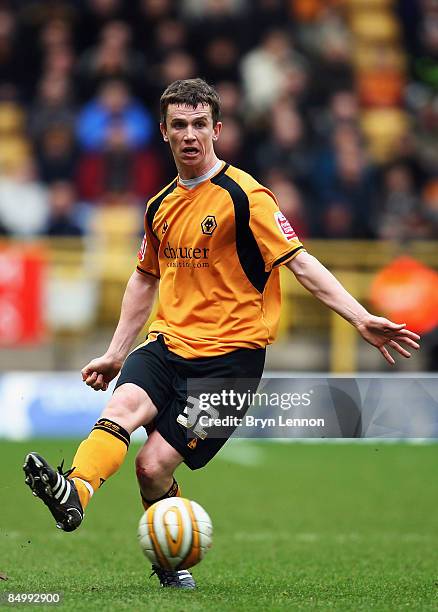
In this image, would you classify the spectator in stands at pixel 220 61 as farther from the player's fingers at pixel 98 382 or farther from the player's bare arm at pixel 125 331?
the player's fingers at pixel 98 382

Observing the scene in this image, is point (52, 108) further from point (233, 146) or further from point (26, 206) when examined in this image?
point (233, 146)

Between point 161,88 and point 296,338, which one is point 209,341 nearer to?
point 296,338

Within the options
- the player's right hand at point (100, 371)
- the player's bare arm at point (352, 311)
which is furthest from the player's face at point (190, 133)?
the player's right hand at point (100, 371)

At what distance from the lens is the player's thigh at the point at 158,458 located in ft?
18.5

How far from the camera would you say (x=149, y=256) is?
19.9 ft

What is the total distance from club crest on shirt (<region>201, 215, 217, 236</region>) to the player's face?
0.24 meters

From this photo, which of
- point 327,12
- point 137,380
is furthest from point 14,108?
point 137,380

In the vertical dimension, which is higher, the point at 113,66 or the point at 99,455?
the point at 113,66

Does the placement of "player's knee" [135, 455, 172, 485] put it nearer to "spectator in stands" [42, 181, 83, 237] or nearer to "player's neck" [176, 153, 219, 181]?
"player's neck" [176, 153, 219, 181]

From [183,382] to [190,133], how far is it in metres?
1.12

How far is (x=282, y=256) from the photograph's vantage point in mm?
5535

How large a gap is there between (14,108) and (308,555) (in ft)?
37.3

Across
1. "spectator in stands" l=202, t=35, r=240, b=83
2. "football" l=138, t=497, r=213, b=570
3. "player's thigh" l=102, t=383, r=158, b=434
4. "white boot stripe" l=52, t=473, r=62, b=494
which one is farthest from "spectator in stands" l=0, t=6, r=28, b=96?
"white boot stripe" l=52, t=473, r=62, b=494

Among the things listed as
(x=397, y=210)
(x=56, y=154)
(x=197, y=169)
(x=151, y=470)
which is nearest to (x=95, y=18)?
(x=56, y=154)
